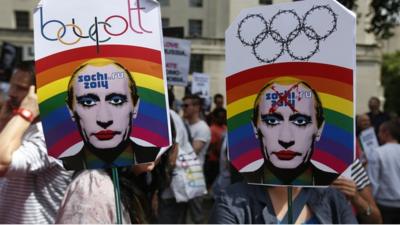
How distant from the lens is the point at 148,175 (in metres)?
2.76

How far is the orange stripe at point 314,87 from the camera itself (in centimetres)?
211

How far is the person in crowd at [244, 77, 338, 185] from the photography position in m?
2.19

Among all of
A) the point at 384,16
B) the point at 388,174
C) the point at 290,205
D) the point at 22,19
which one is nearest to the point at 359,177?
the point at 290,205

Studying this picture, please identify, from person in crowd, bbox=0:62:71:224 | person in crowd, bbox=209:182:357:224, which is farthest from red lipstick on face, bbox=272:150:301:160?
person in crowd, bbox=0:62:71:224

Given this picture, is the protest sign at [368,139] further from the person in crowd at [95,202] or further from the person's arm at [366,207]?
the person in crowd at [95,202]

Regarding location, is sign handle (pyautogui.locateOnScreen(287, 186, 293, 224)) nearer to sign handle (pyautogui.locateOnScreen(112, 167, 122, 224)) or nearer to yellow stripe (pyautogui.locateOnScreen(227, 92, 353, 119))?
yellow stripe (pyautogui.locateOnScreen(227, 92, 353, 119))

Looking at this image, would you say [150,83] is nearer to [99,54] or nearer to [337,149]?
[99,54]

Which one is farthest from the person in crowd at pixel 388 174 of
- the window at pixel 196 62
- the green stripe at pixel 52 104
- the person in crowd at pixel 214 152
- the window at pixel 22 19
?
the window at pixel 22 19

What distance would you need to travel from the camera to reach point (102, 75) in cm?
223

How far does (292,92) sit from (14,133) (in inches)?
53.6

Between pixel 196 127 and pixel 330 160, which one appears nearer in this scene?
pixel 330 160

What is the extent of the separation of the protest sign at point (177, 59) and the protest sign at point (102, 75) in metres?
4.58

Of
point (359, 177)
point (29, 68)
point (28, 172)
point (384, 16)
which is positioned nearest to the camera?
point (28, 172)

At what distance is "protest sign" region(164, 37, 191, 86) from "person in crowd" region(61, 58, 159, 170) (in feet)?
15.1
